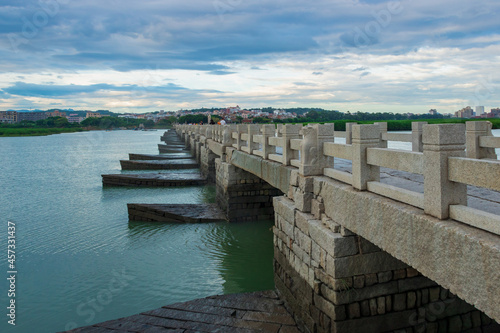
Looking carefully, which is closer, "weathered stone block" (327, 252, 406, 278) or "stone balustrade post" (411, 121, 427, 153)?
"weathered stone block" (327, 252, 406, 278)

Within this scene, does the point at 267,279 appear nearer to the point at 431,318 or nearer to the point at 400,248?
the point at 431,318

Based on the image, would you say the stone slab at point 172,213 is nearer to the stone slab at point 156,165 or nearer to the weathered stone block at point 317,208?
the weathered stone block at point 317,208

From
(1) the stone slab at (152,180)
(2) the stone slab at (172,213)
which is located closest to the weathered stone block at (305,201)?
(2) the stone slab at (172,213)

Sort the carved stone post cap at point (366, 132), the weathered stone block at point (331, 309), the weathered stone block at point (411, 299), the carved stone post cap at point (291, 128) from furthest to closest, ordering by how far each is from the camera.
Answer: the carved stone post cap at point (291, 128)
the weathered stone block at point (411, 299)
the weathered stone block at point (331, 309)
the carved stone post cap at point (366, 132)

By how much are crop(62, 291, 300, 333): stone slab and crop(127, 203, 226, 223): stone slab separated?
6.60 metres

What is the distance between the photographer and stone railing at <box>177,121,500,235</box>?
3283mm

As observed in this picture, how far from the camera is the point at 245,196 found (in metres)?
13.5

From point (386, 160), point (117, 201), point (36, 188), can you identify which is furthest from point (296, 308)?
point (36, 188)

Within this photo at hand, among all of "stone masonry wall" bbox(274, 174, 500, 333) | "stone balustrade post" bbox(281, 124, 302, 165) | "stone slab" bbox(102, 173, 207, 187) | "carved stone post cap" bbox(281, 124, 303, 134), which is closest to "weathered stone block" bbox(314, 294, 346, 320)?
"stone masonry wall" bbox(274, 174, 500, 333)

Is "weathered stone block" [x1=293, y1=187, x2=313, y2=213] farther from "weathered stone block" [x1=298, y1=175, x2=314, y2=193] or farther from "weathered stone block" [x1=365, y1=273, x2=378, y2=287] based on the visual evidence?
"weathered stone block" [x1=365, y1=273, x2=378, y2=287]

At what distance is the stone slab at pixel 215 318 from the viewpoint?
20.0 feet

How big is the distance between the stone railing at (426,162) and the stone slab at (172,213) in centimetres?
617

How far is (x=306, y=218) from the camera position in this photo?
6148mm

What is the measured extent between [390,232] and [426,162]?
917mm
